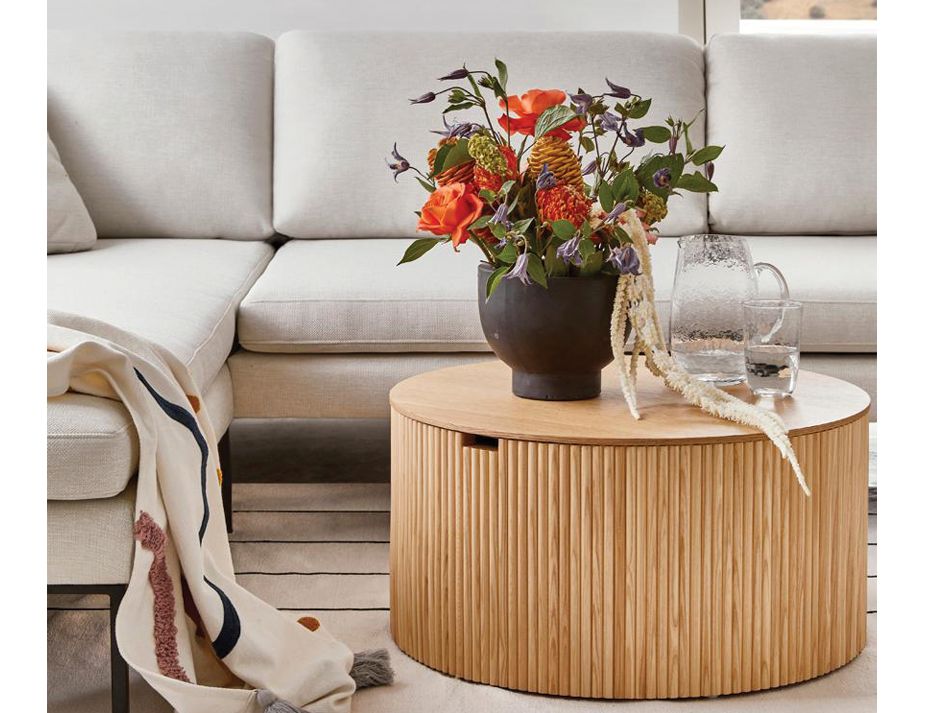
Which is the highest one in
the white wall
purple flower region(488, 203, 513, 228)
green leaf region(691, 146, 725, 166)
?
the white wall

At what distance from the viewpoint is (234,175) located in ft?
9.04

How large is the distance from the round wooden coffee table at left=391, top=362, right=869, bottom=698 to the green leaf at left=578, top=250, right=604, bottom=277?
0.60 feet

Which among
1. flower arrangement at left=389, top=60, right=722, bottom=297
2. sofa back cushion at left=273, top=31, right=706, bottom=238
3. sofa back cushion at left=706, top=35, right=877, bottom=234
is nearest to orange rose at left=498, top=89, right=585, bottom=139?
flower arrangement at left=389, top=60, right=722, bottom=297

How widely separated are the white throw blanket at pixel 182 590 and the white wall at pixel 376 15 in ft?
6.30

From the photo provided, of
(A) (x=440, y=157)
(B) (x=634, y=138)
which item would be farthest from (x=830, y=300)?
(A) (x=440, y=157)

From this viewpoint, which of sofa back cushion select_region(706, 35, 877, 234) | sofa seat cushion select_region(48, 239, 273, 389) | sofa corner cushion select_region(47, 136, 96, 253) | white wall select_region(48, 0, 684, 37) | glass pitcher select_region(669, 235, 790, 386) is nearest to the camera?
glass pitcher select_region(669, 235, 790, 386)

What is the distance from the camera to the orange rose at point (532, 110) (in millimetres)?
1416

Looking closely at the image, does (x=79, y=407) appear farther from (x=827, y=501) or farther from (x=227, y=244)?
(x=227, y=244)

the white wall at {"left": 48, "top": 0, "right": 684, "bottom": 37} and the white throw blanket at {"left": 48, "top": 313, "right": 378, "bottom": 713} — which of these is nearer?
the white throw blanket at {"left": 48, "top": 313, "right": 378, "bottom": 713}

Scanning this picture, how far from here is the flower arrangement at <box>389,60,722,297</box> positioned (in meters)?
1.38

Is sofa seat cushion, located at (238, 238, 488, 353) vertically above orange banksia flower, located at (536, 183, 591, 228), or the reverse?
orange banksia flower, located at (536, 183, 591, 228)

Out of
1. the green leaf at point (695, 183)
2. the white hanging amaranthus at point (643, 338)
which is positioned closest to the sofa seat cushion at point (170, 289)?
the white hanging amaranthus at point (643, 338)

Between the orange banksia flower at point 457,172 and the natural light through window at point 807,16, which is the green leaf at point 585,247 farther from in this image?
the natural light through window at point 807,16

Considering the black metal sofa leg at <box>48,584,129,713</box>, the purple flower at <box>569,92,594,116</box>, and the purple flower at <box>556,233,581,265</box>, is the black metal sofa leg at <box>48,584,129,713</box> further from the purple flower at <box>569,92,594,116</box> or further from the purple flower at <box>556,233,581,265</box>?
the purple flower at <box>569,92,594,116</box>
